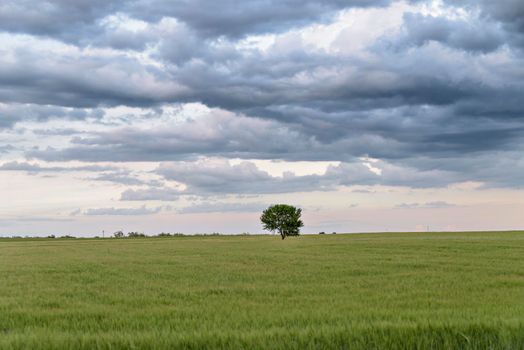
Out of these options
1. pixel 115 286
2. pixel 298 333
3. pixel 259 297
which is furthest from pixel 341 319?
pixel 115 286

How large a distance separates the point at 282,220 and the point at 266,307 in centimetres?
10792

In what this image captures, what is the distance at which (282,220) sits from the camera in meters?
121

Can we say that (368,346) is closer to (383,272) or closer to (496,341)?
(496,341)

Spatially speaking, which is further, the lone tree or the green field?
the lone tree

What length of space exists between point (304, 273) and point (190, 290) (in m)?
7.32

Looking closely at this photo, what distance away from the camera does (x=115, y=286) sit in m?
→ 19.6

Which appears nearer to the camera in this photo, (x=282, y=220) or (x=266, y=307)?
(x=266, y=307)

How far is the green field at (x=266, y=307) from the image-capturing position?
8617 mm

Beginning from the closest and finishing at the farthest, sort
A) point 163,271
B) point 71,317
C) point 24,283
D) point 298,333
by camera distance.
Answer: point 298,333, point 71,317, point 24,283, point 163,271

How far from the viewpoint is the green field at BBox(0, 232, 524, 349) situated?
8.62 metres

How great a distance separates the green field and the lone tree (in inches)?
3651

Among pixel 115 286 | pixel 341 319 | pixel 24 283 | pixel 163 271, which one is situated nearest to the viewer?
pixel 341 319

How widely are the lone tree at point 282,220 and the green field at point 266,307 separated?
92748 mm

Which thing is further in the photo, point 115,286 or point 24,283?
point 24,283
